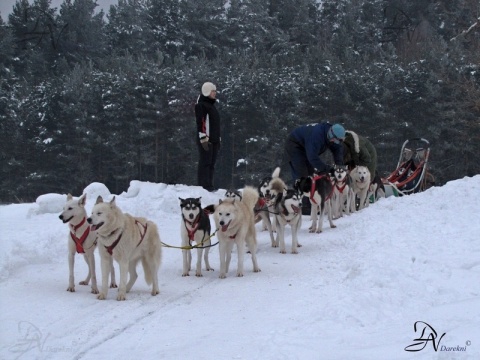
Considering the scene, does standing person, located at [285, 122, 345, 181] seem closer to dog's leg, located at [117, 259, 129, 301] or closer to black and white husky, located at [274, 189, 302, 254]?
black and white husky, located at [274, 189, 302, 254]

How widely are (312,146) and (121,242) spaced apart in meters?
5.81

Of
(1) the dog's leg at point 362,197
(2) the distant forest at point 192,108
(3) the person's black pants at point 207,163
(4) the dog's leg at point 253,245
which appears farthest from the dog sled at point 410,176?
(2) the distant forest at point 192,108

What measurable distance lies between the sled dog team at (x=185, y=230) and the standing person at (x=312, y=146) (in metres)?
0.61

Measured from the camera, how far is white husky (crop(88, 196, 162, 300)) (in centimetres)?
554

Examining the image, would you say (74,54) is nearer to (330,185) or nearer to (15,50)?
(15,50)

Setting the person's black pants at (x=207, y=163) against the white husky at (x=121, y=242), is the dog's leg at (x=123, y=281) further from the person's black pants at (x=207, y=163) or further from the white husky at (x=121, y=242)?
the person's black pants at (x=207, y=163)

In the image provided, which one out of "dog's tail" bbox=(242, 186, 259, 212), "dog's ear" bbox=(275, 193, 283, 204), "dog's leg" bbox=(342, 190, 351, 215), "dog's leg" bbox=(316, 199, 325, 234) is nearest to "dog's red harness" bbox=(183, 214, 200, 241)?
"dog's tail" bbox=(242, 186, 259, 212)

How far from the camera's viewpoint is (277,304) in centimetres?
538

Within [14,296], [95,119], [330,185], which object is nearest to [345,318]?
[14,296]

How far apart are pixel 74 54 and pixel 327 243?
31.6 m

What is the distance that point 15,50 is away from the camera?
3300 centimetres

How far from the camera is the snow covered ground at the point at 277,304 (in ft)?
13.2

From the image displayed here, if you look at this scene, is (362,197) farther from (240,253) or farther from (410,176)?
(240,253)

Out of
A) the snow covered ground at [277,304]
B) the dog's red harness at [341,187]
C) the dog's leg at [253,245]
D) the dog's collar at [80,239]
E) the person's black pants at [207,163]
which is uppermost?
the person's black pants at [207,163]
